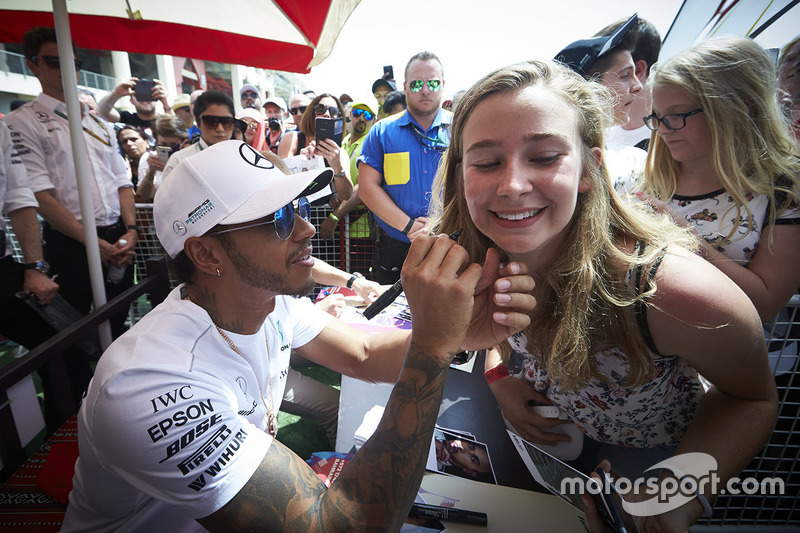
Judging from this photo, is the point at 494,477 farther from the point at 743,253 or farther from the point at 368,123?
the point at 368,123

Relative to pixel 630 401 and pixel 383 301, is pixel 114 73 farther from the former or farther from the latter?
pixel 630 401

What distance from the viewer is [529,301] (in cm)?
116

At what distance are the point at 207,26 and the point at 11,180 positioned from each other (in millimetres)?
1721

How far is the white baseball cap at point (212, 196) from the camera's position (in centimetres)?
143

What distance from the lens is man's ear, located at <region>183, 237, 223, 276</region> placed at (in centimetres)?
144

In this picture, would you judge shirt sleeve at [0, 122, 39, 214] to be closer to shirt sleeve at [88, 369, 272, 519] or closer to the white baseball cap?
the white baseball cap

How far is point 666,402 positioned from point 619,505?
62 centimetres

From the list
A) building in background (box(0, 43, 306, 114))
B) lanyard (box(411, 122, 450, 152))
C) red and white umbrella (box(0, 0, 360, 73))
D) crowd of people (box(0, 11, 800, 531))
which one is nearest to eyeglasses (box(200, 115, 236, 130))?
red and white umbrella (box(0, 0, 360, 73))

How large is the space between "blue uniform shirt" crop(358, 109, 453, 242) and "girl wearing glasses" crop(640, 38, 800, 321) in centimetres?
196

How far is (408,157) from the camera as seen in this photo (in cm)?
350

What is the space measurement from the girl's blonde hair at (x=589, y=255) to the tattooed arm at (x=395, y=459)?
1.55 feet

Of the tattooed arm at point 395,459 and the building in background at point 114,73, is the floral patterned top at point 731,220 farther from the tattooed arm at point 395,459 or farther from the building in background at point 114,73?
the building in background at point 114,73

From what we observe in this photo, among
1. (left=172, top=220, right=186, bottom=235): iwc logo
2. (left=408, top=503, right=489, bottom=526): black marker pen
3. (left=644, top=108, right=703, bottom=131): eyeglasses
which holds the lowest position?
(left=408, top=503, right=489, bottom=526): black marker pen

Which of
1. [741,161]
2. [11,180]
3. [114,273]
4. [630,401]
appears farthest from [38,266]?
[741,161]
